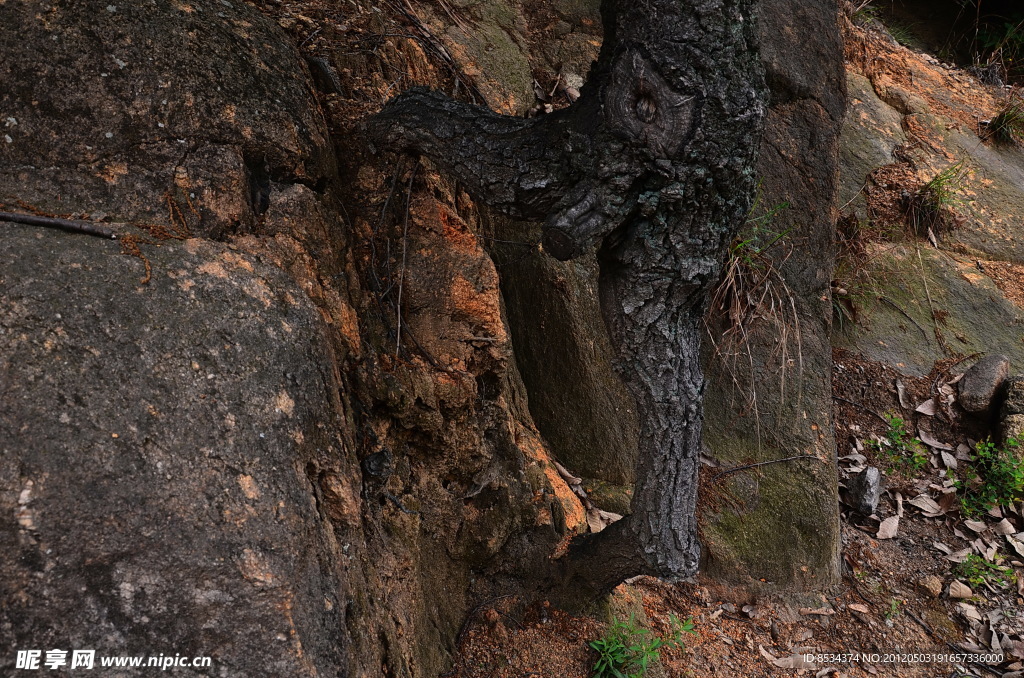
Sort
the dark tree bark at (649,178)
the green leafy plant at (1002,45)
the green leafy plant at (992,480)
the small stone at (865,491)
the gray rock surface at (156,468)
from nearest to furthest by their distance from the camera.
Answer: the gray rock surface at (156,468), the dark tree bark at (649,178), the small stone at (865,491), the green leafy plant at (992,480), the green leafy plant at (1002,45)

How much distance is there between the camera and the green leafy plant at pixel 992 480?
13.2 ft

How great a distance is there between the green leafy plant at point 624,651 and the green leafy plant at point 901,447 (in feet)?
6.93

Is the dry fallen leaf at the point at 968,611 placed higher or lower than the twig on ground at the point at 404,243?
lower

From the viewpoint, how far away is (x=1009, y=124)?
573 centimetres

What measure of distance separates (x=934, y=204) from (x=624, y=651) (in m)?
3.88

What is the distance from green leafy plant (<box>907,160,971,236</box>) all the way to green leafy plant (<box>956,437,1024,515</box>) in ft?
5.16

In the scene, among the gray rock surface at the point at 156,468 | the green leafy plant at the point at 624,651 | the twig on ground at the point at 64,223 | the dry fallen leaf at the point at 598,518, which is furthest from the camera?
the dry fallen leaf at the point at 598,518

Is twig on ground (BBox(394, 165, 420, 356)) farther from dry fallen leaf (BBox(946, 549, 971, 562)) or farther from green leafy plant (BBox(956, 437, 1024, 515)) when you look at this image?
green leafy plant (BBox(956, 437, 1024, 515))

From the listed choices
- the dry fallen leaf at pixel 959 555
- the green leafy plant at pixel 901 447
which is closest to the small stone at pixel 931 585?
the dry fallen leaf at pixel 959 555

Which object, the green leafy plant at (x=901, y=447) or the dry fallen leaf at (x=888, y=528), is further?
the green leafy plant at (x=901, y=447)

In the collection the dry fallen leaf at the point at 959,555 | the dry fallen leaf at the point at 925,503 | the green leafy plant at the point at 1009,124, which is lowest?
the dry fallen leaf at the point at 959,555

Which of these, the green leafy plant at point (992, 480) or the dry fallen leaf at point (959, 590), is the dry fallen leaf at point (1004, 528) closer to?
the green leafy plant at point (992, 480)

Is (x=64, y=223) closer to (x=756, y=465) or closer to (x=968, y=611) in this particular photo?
(x=756, y=465)

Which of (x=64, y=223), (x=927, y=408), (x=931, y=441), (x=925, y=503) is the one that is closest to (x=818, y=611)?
(x=925, y=503)
